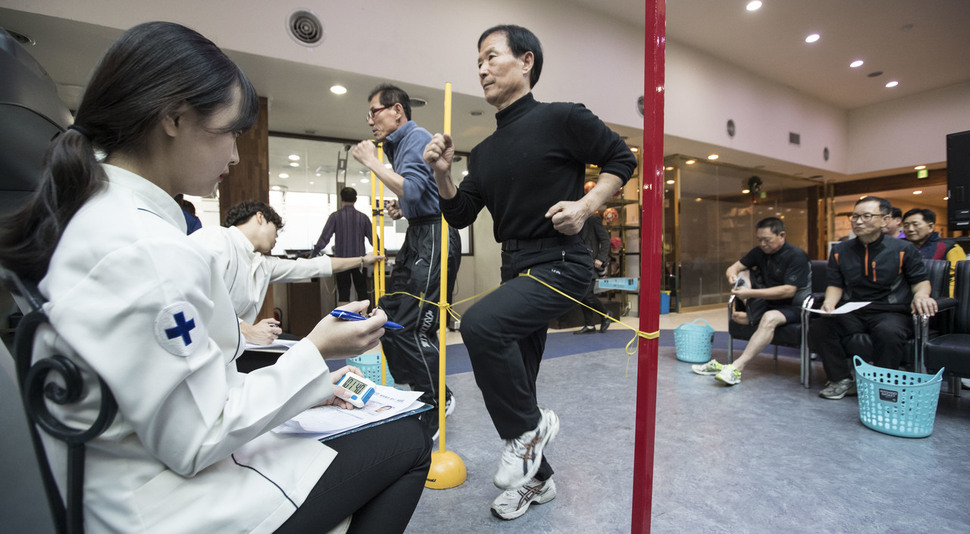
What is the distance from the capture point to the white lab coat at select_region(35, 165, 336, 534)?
562 millimetres

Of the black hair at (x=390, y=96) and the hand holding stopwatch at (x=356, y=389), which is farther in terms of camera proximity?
the black hair at (x=390, y=96)

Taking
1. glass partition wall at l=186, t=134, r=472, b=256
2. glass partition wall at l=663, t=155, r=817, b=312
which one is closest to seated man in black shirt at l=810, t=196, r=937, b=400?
glass partition wall at l=663, t=155, r=817, b=312

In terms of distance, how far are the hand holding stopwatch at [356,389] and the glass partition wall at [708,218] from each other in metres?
7.33

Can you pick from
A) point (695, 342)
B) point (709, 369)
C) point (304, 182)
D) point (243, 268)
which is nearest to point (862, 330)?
point (709, 369)

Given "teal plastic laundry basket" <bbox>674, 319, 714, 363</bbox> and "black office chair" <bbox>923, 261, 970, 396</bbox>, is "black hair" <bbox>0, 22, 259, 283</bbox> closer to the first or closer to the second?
"black office chair" <bbox>923, 261, 970, 396</bbox>

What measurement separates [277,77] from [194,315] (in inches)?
169

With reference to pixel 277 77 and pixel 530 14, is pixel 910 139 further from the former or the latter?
pixel 277 77

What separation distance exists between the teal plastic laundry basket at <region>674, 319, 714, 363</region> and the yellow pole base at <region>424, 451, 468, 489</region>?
2.69m

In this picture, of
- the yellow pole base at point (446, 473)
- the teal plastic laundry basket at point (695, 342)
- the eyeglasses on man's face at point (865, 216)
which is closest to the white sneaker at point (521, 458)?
the yellow pole base at point (446, 473)


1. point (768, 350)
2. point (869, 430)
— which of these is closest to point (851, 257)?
point (869, 430)

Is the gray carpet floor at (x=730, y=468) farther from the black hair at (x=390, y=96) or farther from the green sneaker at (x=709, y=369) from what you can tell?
the black hair at (x=390, y=96)

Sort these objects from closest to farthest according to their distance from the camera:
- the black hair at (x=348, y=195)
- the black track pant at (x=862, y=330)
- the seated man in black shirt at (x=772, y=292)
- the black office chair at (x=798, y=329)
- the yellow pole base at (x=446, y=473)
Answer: the yellow pole base at (x=446, y=473), the black track pant at (x=862, y=330), the black office chair at (x=798, y=329), the seated man in black shirt at (x=772, y=292), the black hair at (x=348, y=195)

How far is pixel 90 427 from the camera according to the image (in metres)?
0.57

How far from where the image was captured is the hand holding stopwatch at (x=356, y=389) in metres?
1.01
